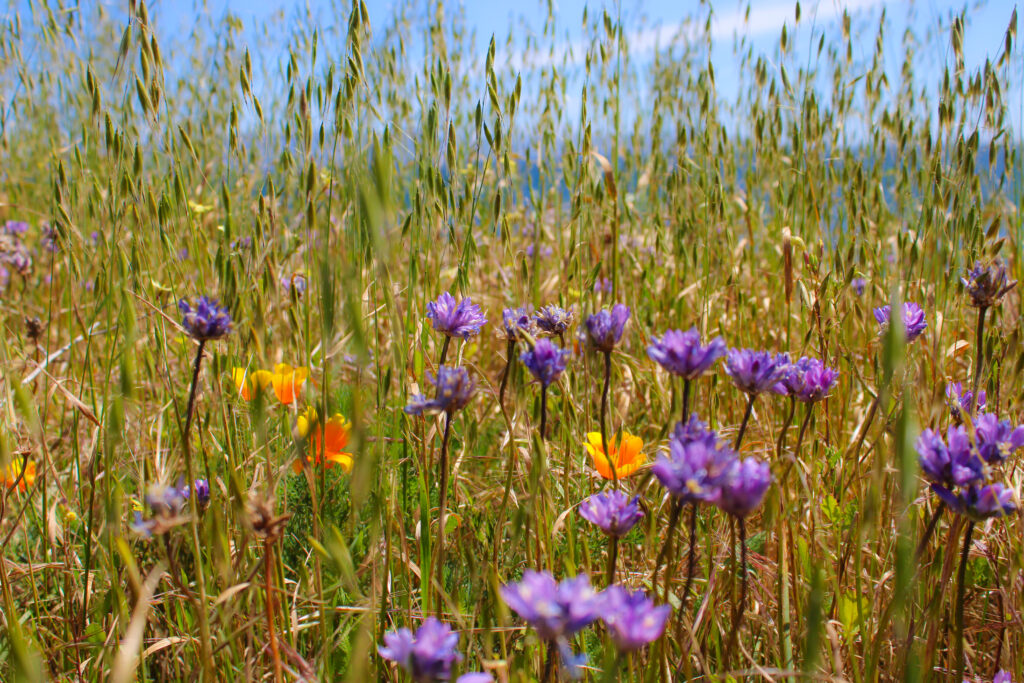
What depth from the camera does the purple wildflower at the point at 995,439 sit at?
0.90 meters

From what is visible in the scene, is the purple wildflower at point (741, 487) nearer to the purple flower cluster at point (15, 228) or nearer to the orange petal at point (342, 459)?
the orange petal at point (342, 459)

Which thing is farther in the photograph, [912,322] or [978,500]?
[912,322]

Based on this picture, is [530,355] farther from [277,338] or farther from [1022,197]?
[1022,197]

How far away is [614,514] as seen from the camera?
0.89 meters

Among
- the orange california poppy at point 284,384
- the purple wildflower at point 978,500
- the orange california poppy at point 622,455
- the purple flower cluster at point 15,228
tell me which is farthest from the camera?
the purple flower cluster at point 15,228

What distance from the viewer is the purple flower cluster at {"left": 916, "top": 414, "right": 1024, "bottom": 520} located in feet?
2.63

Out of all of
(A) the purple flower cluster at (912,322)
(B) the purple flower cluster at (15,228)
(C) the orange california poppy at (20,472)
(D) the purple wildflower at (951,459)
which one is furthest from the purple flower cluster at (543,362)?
(B) the purple flower cluster at (15,228)

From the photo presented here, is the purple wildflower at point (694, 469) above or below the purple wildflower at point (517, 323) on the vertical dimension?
above

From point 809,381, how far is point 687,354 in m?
0.38

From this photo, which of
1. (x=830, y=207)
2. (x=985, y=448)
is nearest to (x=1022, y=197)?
(x=830, y=207)

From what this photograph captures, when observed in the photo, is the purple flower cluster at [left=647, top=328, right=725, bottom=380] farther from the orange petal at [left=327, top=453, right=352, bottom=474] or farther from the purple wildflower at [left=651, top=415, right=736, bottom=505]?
the orange petal at [left=327, top=453, right=352, bottom=474]

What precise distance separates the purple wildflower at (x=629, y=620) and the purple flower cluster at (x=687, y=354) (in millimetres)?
307

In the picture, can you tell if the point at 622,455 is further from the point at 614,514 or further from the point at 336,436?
the point at 336,436

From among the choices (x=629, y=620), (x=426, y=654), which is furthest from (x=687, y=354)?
(x=426, y=654)
